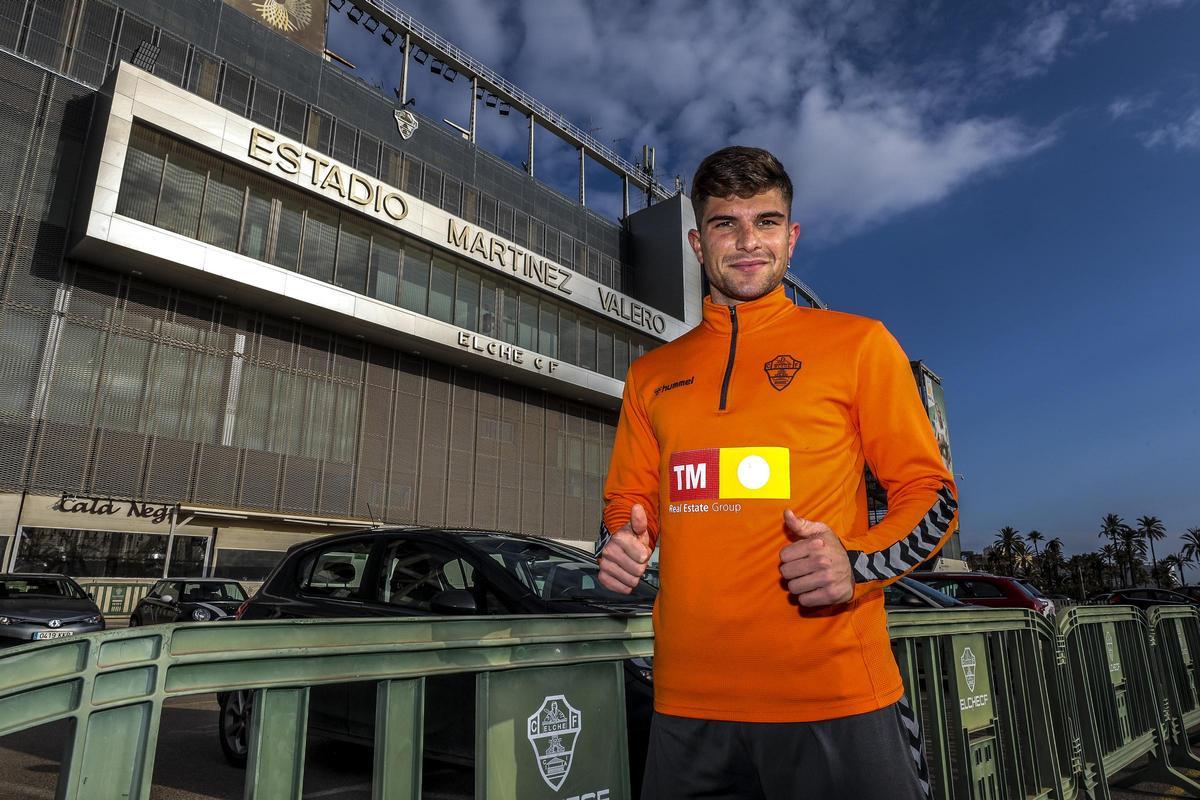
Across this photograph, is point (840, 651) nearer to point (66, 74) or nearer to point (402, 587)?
point (402, 587)

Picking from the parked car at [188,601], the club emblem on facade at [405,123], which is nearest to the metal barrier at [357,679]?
the parked car at [188,601]

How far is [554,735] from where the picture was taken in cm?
219

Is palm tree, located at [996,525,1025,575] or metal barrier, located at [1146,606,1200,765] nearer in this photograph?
metal barrier, located at [1146,606,1200,765]

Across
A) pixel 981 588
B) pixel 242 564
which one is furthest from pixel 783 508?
pixel 242 564

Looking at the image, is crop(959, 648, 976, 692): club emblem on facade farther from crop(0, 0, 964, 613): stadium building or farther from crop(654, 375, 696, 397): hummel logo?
crop(0, 0, 964, 613): stadium building

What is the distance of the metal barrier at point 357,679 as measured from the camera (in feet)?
4.29

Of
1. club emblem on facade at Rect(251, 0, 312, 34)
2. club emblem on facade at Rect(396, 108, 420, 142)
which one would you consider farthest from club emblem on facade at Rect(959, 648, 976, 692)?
club emblem on facade at Rect(251, 0, 312, 34)

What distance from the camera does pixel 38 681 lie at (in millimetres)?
1252

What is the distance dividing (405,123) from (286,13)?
19.5 ft

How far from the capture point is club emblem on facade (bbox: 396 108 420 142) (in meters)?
30.5

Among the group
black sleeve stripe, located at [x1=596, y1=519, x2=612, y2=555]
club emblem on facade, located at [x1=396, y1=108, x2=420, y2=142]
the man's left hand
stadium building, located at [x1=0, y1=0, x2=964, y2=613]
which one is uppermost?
club emblem on facade, located at [x1=396, y1=108, x2=420, y2=142]

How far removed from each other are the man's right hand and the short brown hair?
843 millimetres

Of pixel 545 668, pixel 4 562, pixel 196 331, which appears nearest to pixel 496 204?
pixel 196 331

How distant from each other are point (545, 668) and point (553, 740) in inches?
8.2
